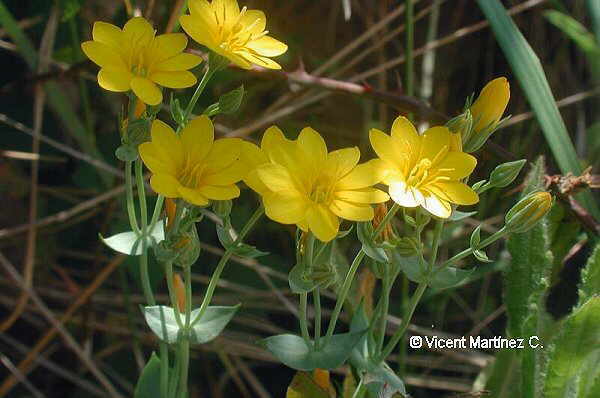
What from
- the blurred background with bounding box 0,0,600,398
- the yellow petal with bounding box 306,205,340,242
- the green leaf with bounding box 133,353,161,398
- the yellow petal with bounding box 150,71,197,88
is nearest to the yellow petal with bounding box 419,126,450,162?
the yellow petal with bounding box 306,205,340,242

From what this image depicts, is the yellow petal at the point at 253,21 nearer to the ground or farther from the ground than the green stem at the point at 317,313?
farther from the ground

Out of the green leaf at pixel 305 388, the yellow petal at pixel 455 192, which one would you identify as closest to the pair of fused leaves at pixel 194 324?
the green leaf at pixel 305 388

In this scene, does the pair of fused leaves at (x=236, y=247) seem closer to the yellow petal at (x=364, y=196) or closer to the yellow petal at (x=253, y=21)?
the yellow petal at (x=364, y=196)

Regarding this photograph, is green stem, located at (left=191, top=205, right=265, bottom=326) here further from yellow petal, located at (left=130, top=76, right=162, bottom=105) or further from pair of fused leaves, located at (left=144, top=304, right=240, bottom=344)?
yellow petal, located at (left=130, top=76, right=162, bottom=105)

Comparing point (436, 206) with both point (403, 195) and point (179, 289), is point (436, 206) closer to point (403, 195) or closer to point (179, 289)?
point (403, 195)

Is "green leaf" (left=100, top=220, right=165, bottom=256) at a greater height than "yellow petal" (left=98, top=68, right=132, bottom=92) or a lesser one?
lesser

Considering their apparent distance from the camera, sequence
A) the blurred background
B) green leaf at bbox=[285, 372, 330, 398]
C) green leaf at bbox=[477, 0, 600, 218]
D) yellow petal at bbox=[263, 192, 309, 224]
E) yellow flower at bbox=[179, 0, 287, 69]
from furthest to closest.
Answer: the blurred background → green leaf at bbox=[477, 0, 600, 218] → green leaf at bbox=[285, 372, 330, 398] → yellow flower at bbox=[179, 0, 287, 69] → yellow petal at bbox=[263, 192, 309, 224]
